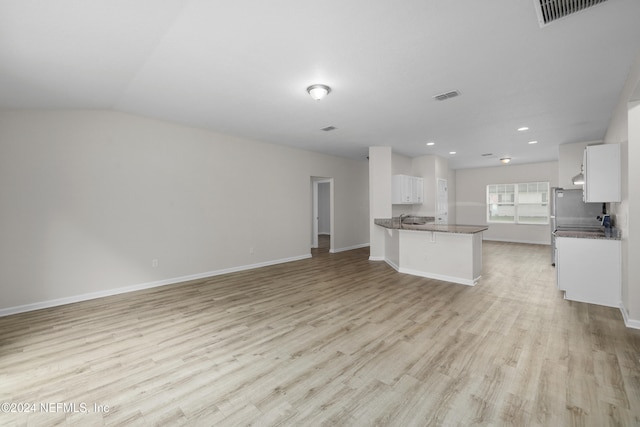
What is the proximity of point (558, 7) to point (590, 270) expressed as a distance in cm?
324

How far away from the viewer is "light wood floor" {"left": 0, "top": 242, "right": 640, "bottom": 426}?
1.69m

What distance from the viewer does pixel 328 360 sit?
88.9 inches

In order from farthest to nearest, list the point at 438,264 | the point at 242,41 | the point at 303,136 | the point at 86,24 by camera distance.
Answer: the point at 303,136, the point at 438,264, the point at 242,41, the point at 86,24

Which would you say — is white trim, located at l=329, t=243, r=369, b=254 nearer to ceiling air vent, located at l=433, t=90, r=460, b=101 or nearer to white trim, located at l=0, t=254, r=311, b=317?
white trim, located at l=0, t=254, r=311, b=317

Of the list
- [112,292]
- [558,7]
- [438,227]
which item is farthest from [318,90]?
[112,292]

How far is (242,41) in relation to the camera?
90.4 inches

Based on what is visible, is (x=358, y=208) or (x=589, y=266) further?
(x=358, y=208)

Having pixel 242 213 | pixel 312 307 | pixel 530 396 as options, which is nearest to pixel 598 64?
pixel 530 396

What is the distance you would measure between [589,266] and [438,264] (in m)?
1.87

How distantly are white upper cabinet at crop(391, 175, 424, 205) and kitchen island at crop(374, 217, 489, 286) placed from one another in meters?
1.69

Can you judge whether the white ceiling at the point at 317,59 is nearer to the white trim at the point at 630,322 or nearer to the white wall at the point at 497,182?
the white trim at the point at 630,322

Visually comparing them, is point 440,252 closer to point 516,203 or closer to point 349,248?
point 349,248

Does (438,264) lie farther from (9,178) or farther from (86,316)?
(9,178)

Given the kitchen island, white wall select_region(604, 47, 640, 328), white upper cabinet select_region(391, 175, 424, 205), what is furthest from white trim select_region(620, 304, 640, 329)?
white upper cabinet select_region(391, 175, 424, 205)
